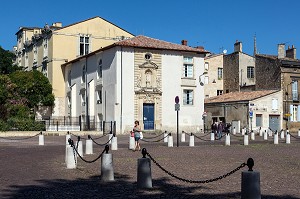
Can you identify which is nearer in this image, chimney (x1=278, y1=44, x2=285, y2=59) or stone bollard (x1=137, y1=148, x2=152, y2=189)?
stone bollard (x1=137, y1=148, x2=152, y2=189)

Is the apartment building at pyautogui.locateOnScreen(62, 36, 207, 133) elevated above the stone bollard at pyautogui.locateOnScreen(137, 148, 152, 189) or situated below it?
above

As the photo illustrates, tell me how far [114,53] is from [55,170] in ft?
88.8

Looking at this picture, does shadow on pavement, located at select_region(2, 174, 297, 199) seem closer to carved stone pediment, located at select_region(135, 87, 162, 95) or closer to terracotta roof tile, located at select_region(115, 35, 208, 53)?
terracotta roof tile, located at select_region(115, 35, 208, 53)

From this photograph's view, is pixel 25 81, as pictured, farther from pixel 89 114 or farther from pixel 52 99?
pixel 89 114

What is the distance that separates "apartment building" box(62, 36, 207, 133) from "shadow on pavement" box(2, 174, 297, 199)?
2885 cm

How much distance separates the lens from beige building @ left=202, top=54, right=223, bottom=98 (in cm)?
5697

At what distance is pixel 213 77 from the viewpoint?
188ft

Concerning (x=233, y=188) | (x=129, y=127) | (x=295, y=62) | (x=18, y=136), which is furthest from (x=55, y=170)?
(x=295, y=62)

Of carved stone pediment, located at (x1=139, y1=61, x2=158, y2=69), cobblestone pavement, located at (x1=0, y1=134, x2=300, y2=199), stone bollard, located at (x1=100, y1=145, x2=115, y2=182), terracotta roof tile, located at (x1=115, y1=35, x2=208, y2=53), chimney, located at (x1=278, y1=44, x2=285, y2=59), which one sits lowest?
cobblestone pavement, located at (x1=0, y1=134, x2=300, y2=199)

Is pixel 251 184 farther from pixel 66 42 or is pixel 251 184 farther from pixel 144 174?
pixel 66 42

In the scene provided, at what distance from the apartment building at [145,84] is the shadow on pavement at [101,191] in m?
28.8

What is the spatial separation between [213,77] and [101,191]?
4878 cm

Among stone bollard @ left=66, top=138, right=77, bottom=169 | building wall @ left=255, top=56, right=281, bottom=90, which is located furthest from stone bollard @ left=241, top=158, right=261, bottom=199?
building wall @ left=255, top=56, right=281, bottom=90

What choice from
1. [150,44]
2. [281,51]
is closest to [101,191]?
[150,44]
